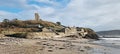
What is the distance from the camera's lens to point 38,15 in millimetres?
151375

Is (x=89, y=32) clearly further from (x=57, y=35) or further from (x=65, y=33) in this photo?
(x=57, y=35)

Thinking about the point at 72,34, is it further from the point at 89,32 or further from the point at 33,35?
the point at 33,35

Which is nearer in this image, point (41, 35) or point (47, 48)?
point (47, 48)


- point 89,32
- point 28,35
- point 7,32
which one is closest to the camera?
point 28,35

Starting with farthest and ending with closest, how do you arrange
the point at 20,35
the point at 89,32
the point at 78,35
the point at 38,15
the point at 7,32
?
the point at 38,15
the point at 89,32
the point at 78,35
the point at 7,32
the point at 20,35

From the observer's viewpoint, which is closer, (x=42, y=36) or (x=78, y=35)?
(x=42, y=36)

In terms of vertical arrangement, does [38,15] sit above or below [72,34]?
above

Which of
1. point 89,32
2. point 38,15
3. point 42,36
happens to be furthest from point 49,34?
point 38,15

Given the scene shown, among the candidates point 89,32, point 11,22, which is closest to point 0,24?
point 11,22

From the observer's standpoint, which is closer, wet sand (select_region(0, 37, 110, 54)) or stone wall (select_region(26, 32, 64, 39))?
wet sand (select_region(0, 37, 110, 54))

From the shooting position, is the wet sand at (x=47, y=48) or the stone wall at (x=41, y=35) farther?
the stone wall at (x=41, y=35)

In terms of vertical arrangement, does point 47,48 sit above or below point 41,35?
below

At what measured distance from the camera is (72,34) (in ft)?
364

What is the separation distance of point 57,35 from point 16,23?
111 feet
